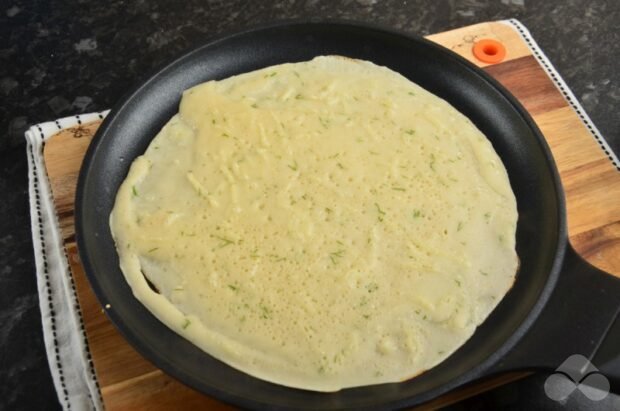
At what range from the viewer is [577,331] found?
3.66 ft

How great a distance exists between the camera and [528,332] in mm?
1132

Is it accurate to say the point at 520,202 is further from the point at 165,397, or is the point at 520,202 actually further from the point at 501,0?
the point at 501,0

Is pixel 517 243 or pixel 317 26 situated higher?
pixel 317 26

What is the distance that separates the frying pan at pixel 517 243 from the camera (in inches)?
43.6

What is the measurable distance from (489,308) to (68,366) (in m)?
0.82

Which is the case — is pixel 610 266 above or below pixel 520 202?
below

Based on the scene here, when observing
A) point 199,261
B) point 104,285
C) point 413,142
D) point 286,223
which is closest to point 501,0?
point 413,142

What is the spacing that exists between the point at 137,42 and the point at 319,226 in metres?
1.00

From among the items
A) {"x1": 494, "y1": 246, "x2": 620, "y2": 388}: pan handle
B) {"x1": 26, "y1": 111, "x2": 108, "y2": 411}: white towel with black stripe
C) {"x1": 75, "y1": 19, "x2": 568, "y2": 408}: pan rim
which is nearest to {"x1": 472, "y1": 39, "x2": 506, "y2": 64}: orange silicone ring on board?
{"x1": 75, "y1": 19, "x2": 568, "y2": 408}: pan rim

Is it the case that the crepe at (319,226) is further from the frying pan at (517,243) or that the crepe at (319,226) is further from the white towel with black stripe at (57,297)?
the white towel with black stripe at (57,297)

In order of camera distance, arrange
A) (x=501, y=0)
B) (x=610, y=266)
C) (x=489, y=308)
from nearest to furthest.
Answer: (x=489, y=308) < (x=610, y=266) < (x=501, y=0)

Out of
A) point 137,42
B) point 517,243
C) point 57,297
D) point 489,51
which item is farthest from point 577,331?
point 137,42

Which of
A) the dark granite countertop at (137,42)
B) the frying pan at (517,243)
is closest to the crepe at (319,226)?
the frying pan at (517,243)

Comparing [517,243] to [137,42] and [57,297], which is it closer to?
[57,297]
